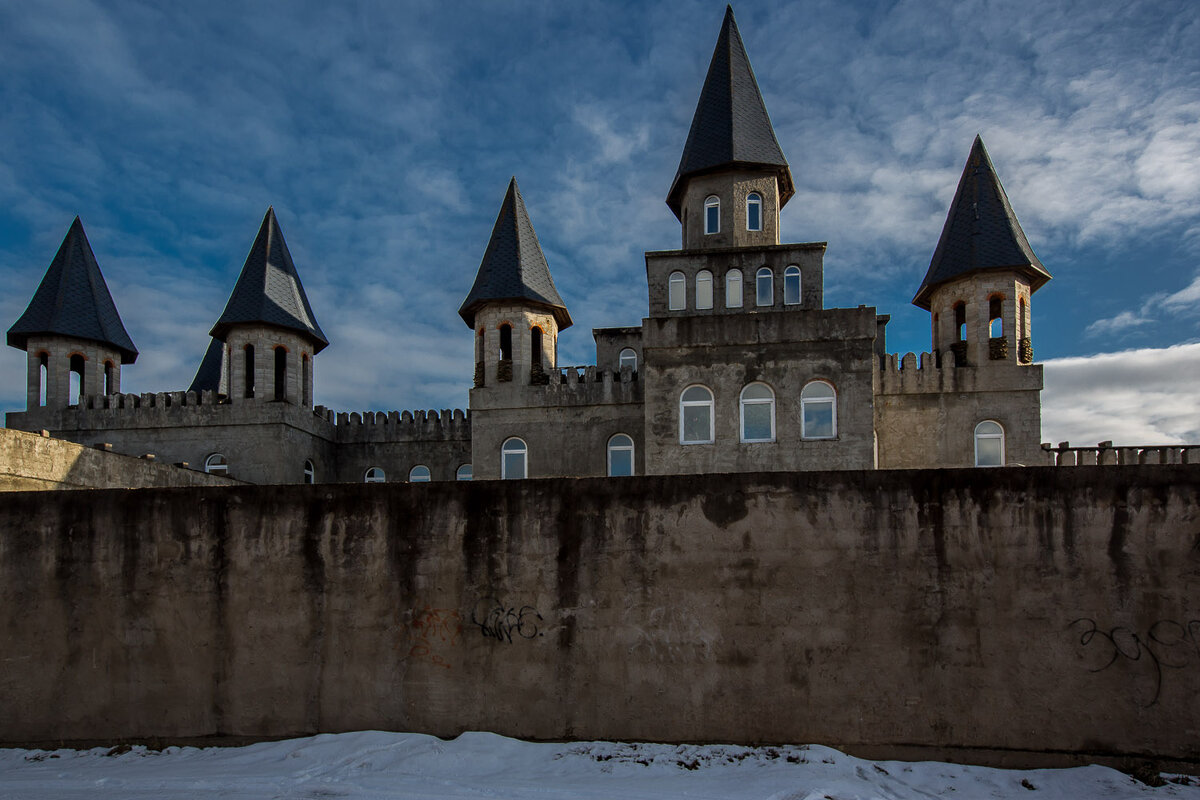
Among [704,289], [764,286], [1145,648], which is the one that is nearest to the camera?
[1145,648]

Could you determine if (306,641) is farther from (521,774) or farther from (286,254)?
(286,254)

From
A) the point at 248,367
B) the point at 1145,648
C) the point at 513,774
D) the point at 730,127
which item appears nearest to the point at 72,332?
the point at 248,367

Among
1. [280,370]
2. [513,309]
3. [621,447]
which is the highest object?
[513,309]

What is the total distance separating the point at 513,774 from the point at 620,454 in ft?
55.5

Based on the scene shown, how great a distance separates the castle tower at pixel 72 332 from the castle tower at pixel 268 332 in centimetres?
463

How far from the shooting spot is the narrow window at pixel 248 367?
2888cm

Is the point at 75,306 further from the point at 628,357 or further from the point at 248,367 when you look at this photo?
the point at 628,357

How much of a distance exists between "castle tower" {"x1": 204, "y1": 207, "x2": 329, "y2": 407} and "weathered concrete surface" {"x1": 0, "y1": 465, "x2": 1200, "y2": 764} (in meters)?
19.7

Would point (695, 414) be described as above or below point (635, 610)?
above

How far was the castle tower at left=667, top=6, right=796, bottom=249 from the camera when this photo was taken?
25.3m

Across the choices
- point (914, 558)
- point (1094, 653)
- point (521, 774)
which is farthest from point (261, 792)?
point (1094, 653)

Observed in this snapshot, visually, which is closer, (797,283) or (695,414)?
(695,414)

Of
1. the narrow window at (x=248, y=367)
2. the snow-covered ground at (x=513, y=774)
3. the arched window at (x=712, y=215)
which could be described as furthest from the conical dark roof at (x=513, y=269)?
the snow-covered ground at (x=513, y=774)

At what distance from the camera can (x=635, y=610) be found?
30.3 feet
